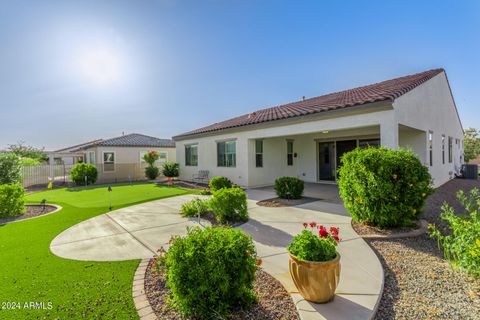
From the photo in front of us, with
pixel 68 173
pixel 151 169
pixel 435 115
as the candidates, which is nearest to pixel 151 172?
pixel 151 169

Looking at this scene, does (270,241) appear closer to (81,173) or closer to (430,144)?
(430,144)

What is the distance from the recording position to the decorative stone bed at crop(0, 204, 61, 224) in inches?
302

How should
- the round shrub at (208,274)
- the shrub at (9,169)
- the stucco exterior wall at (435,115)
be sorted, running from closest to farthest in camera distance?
the round shrub at (208,274) → the stucco exterior wall at (435,115) → the shrub at (9,169)

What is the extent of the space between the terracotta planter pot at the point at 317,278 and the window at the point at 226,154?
37.8 feet

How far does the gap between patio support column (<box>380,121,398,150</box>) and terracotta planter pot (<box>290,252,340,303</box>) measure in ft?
20.5

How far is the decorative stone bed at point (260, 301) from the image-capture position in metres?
2.58

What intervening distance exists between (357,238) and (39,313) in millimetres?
5412

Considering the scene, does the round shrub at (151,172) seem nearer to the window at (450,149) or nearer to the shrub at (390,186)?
the shrub at (390,186)

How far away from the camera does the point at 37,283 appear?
3.41 m

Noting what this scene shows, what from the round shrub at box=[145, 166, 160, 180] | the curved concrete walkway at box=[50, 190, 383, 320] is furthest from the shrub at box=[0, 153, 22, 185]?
the round shrub at box=[145, 166, 160, 180]

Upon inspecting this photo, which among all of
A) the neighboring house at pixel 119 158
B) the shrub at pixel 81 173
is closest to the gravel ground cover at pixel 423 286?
the shrub at pixel 81 173

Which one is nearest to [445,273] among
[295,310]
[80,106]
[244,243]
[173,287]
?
[295,310]

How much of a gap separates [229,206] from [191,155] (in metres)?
12.4

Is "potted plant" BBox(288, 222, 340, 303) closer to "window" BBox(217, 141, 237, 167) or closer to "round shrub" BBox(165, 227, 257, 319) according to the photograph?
"round shrub" BBox(165, 227, 257, 319)
